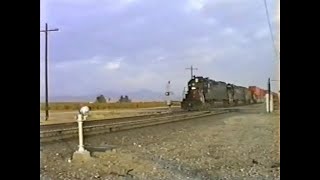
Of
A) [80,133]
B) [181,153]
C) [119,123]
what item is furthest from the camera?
[119,123]

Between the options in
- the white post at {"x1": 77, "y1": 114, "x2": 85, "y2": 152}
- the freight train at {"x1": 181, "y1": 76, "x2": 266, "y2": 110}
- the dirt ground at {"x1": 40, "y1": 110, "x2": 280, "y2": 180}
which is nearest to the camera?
the freight train at {"x1": 181, "y1": 76, "x2": 266, "y2": 110}

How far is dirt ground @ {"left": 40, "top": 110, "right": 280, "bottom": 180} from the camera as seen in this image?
1718 mm

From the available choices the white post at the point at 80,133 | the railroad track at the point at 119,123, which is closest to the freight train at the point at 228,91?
the railroad track at the point at 119,123

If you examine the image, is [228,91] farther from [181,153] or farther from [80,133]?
[80,133]

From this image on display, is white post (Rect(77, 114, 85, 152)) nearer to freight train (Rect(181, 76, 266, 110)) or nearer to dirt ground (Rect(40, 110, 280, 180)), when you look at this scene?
dirt ground (Rect(40, 110, 280, 180))

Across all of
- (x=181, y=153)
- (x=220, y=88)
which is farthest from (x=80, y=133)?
Answer: (x=220, y=88)

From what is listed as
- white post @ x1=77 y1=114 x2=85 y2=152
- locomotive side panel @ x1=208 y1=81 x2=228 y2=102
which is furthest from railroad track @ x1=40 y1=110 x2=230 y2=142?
locomotive side panel @ x1=208 y1=81 x2=228 y2=102

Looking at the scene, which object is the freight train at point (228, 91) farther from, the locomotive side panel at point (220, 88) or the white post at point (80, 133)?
the white post at point (80, 133)

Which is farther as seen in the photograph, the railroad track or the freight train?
the railroad track

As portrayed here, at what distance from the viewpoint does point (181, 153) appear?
2.27 metres
